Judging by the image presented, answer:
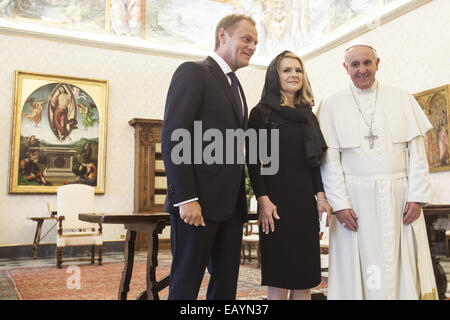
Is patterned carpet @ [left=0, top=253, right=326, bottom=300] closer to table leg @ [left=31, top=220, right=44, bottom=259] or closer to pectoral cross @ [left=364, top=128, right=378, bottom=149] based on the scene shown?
table leg @ [left=31, top=220, right=44, bottom=259]

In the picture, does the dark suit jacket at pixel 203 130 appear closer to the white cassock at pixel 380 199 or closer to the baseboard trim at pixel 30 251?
the white cassock at pixel 380 199

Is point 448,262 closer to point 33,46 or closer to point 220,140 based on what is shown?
point 220,140

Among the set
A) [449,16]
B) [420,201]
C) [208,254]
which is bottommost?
[208,254]

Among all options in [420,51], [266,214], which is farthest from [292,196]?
[420,51]

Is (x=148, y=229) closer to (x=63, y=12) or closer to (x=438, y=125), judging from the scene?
(x=438, y=125)

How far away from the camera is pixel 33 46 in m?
10.0

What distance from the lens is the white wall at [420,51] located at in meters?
8.14

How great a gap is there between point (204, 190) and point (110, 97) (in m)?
9.21

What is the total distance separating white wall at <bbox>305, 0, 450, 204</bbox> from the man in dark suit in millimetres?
7121

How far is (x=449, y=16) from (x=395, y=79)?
162cm

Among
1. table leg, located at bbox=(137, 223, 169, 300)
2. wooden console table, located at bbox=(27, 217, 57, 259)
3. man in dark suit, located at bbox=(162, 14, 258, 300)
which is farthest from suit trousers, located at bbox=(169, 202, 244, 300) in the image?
wooden console table, located at bbox=(27, 217, 57, 259)

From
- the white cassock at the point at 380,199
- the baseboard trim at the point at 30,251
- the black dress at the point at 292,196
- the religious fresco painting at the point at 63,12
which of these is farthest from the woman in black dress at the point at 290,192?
the religious fresco painting at the point at 63,12
